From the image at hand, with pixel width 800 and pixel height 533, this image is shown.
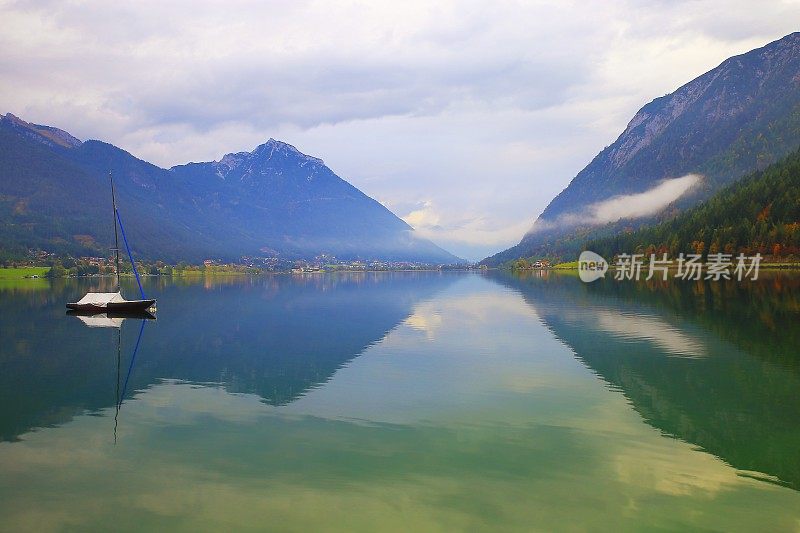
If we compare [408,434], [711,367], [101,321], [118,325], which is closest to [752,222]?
[711,367]

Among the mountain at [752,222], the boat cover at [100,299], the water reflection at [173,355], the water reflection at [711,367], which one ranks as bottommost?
the water reflection at [173,355]

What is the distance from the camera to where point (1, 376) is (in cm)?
3159

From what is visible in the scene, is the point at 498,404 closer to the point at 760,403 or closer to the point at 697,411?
the point at 697,411

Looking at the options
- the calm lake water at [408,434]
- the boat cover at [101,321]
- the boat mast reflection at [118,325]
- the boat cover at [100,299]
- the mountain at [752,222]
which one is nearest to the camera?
the calm lake water at [408,434]

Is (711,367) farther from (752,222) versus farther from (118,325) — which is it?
(752,222)

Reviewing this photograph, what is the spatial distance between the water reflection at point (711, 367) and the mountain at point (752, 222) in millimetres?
90771

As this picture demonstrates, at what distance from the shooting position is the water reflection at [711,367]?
19.3 meters

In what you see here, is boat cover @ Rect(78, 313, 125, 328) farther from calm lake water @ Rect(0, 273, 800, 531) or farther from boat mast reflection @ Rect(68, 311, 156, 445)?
calm lake water @ Rect(0, 273, 800, 531)

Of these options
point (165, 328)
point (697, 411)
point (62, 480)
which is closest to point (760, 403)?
point (697, 411)

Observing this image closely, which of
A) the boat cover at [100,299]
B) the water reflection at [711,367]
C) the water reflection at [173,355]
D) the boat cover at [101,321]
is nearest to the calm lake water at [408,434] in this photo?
the water reflection at [711,367]

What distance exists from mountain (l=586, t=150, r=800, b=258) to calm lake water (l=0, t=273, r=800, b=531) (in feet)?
389

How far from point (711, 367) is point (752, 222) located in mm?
148190

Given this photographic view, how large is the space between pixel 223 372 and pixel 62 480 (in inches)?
642

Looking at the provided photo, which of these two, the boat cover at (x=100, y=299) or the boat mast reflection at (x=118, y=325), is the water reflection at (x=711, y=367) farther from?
the boat cover at (x=100, y=299)
